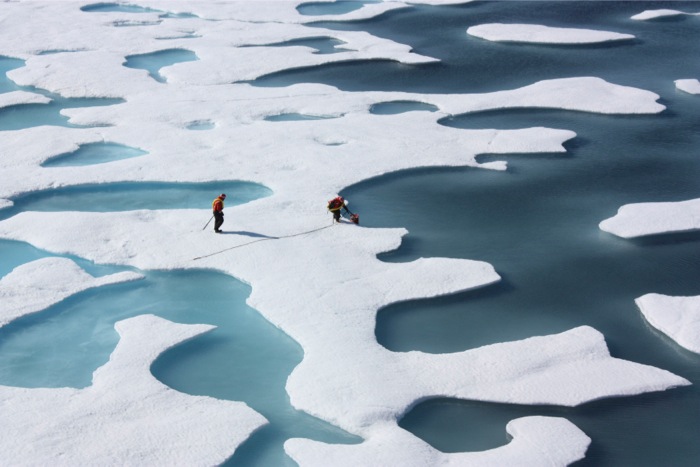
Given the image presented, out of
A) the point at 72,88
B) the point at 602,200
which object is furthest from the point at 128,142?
the point at 602,200

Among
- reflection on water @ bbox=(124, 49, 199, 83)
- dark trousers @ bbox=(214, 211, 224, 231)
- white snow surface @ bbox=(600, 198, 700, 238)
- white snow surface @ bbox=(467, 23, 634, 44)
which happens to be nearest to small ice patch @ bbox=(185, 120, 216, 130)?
reflection on water @ bbox=(124, 49, 199, 83)

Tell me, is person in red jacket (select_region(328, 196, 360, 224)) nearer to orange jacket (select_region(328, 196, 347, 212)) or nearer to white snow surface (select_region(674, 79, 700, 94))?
orange jacket (select_region(328, 196, 347, 212))

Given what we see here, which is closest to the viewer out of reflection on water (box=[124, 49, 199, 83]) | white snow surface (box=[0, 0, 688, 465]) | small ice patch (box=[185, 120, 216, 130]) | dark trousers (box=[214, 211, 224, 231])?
white snow surface (box=[0, 0, 688, 465])

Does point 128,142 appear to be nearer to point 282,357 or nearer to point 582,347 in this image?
point 282,357

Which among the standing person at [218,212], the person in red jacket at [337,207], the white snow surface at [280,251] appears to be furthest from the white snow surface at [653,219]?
the standing person at [218,212]

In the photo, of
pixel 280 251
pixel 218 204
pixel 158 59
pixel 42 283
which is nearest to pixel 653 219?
pixel 280 251

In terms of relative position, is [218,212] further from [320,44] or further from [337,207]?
Answer: [320,44]
